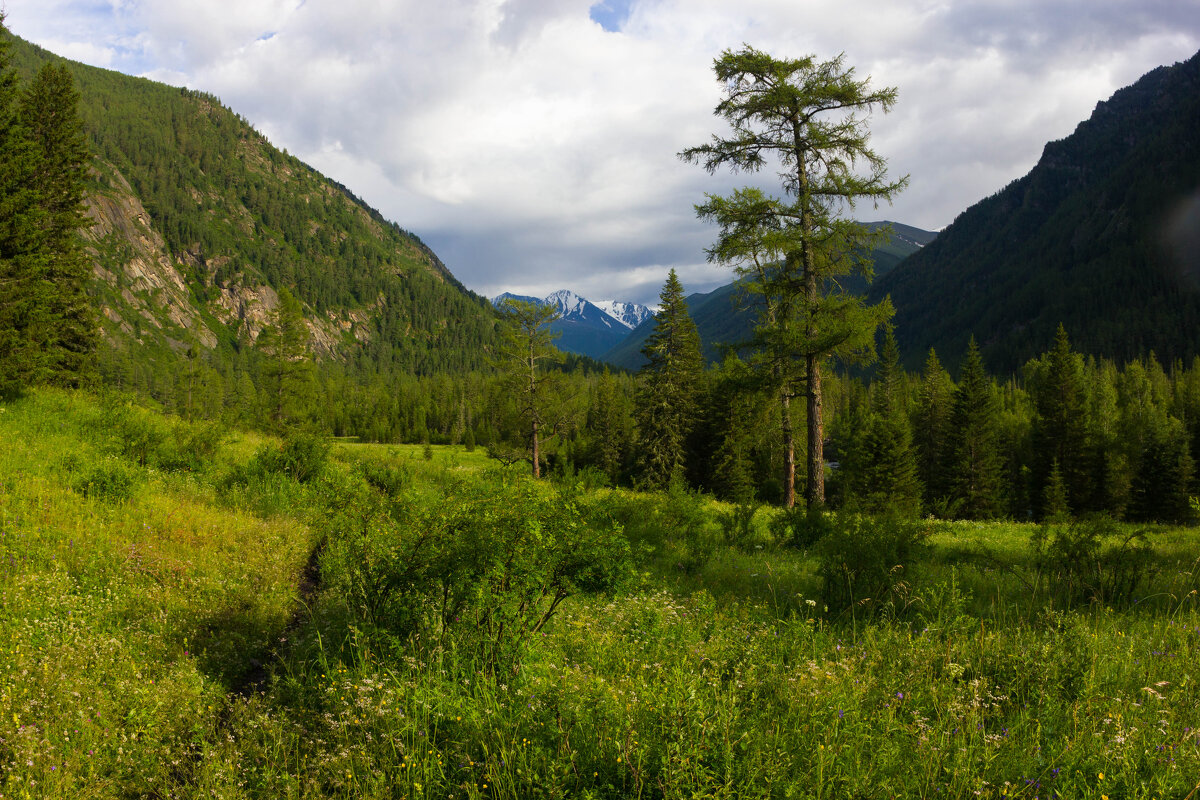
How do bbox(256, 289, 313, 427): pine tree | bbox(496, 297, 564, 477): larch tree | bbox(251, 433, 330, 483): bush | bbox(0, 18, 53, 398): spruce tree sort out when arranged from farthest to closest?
1. bbox(256, 289, 313, 427): pine tree
2. bbox(496, 297, 564, 477): larch tree
3. bbox(251, 433, 330, 483): bush
4. bbox(0, 18, 53, 398): spruce tree

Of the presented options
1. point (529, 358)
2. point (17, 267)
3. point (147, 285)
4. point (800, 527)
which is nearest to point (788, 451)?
point (800, 527)

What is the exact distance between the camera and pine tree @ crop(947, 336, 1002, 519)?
4019 centimetres

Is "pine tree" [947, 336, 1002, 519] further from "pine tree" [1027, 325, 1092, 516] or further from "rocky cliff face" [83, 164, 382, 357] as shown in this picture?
"rocky cliff face" [83, 164, 382, 357]

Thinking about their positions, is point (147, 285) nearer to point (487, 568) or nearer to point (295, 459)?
point (295, 459)

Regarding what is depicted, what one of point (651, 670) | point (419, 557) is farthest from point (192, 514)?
point (651, 670)

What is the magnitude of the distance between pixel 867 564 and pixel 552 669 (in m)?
4.43

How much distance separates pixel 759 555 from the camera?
9.91 m

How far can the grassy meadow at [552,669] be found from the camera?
3.03 metres

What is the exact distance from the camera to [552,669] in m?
4.34

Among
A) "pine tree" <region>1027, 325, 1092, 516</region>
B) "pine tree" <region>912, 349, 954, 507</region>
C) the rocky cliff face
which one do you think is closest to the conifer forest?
"pine tree" <region>912, 349, 954, 507</region>

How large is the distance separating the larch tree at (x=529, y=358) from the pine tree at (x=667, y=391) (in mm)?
6415

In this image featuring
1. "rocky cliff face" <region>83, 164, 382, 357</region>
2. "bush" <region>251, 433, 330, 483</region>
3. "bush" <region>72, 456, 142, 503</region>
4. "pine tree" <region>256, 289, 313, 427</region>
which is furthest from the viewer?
"rocky cliff face" <region>83, 164, 382, 357</region>

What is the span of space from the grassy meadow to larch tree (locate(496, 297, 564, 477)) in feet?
78.6

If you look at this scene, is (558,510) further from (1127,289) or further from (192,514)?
(1127,289)
